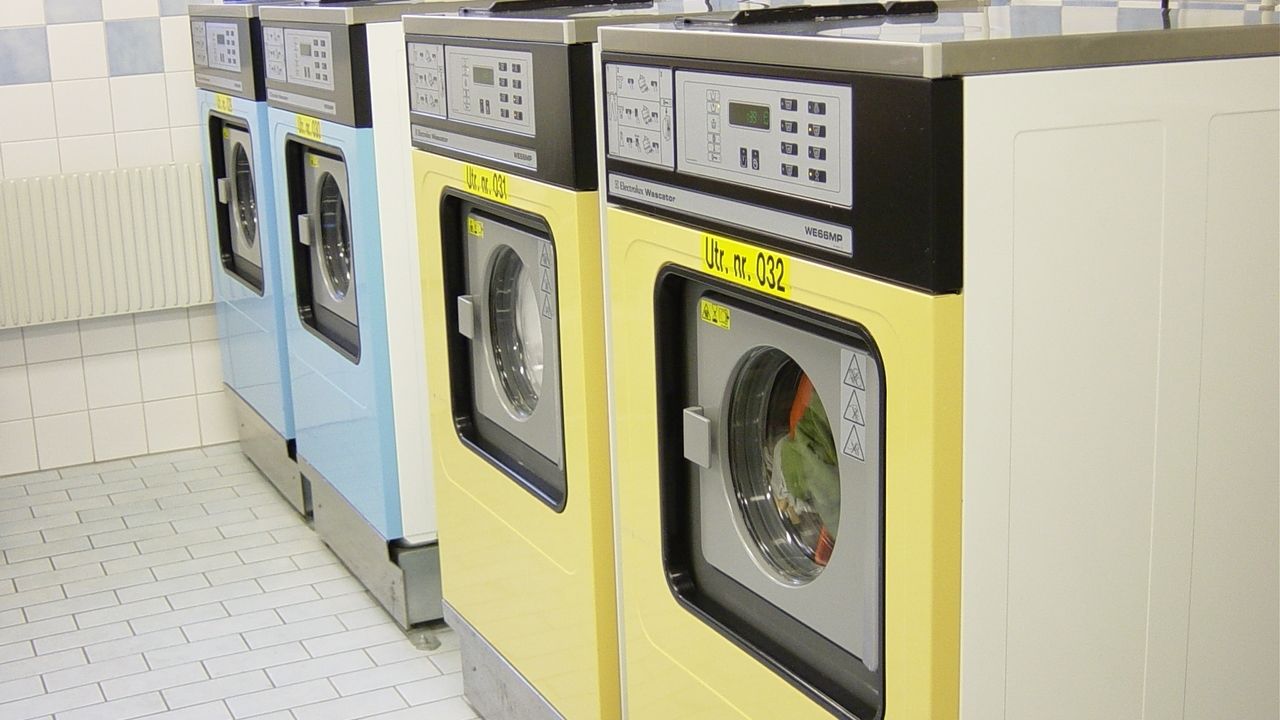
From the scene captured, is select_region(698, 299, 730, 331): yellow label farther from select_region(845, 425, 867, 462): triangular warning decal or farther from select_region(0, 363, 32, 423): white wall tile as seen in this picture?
select_region(0, 363, 32, 423): white wall tile

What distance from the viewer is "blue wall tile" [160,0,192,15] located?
15.0 feet

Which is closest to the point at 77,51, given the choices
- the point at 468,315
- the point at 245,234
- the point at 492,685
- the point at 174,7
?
the point at 174,7

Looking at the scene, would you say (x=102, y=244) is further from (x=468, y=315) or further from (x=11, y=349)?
(x=468, y=315)

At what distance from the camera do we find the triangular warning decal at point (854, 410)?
149 cm

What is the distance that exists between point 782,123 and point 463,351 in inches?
49.6

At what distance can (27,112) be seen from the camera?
443 centimetres

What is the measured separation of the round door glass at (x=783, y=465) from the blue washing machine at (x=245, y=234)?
7.47ft

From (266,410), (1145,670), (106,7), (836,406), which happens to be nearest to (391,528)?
(266,410)

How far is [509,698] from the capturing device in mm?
2584

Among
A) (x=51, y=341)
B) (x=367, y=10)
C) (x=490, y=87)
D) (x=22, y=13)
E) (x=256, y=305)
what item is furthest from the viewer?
(x=51, y=341)

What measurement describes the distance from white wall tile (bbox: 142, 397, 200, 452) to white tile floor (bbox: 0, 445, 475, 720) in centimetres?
30

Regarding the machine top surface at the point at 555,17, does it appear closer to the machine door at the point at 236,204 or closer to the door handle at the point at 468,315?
the door handle at the point at 468,315

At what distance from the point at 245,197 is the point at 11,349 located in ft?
3.24

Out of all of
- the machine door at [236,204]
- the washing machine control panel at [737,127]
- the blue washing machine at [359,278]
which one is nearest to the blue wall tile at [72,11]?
the machine door at [236,204]
